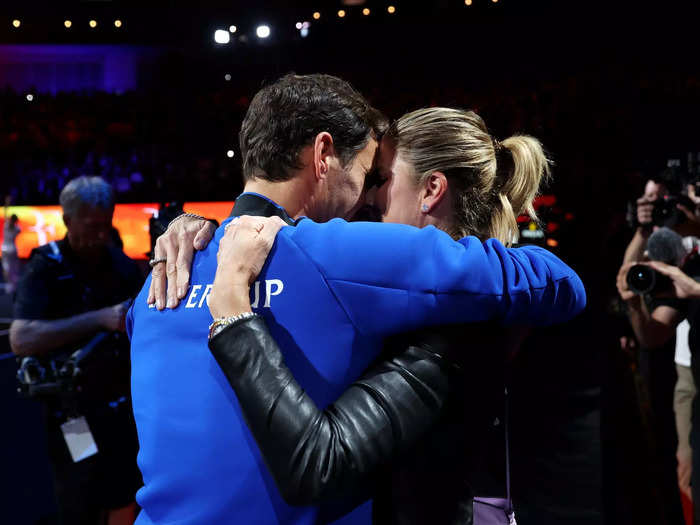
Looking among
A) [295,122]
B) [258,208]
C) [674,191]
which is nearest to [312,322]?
[258,208]

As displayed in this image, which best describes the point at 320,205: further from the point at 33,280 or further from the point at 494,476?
the point at 494,476

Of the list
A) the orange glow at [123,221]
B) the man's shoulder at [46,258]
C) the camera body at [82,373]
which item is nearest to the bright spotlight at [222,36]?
the orange glow at [123,221]

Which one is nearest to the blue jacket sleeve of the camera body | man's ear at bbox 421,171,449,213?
man's ear at bbox 421,171,449,213

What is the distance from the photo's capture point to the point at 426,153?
1.28m

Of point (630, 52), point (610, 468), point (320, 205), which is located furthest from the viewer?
point (630, 52)

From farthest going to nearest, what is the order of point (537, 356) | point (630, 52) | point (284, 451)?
point (630, 52), point (537, 356), point (284, 451)

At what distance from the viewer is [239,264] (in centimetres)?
100

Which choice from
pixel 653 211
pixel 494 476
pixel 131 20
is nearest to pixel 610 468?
pixel 494 476

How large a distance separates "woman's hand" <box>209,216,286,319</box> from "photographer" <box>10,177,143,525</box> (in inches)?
64.7

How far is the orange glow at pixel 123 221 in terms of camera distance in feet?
32.5

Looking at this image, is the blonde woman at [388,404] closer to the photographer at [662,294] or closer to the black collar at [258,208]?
the black collar at [258,208]

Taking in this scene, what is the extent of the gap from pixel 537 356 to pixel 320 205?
6.51 ft

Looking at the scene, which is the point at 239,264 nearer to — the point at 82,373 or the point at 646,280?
the point at 82,373

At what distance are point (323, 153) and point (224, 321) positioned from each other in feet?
1.28
